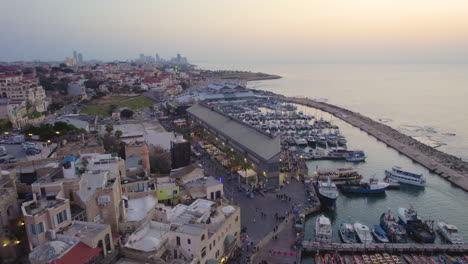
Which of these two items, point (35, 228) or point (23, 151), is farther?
point (23, 151)

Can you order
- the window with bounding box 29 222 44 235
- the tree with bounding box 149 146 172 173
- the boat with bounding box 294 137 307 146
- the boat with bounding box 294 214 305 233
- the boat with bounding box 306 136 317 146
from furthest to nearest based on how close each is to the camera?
the boat with bounding box 306 136 317 146, the boat with bounding box 294 137 307 146, the tree with bounding box 149 146 172 173, the boat with bounding box 294 214 305 233, the window with bounding box 29 222 44 235

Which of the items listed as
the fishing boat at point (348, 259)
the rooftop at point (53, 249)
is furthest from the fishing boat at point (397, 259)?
the rooftop at point (53, 249)

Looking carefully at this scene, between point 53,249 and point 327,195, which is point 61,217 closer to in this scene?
point 53,249

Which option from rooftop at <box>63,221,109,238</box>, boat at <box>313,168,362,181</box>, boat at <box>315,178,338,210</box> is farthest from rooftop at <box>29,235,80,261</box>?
boat at <box>313,168,362,181</box>

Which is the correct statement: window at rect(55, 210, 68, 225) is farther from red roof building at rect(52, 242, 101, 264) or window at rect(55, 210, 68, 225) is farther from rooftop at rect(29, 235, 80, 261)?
red roof building at rect(52, 242, 101, 264)

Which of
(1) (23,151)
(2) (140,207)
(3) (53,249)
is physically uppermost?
(3) (53,249)

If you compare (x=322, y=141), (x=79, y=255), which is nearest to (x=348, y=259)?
(x=79, y=255)

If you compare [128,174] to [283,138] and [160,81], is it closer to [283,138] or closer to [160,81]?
[283,138]
